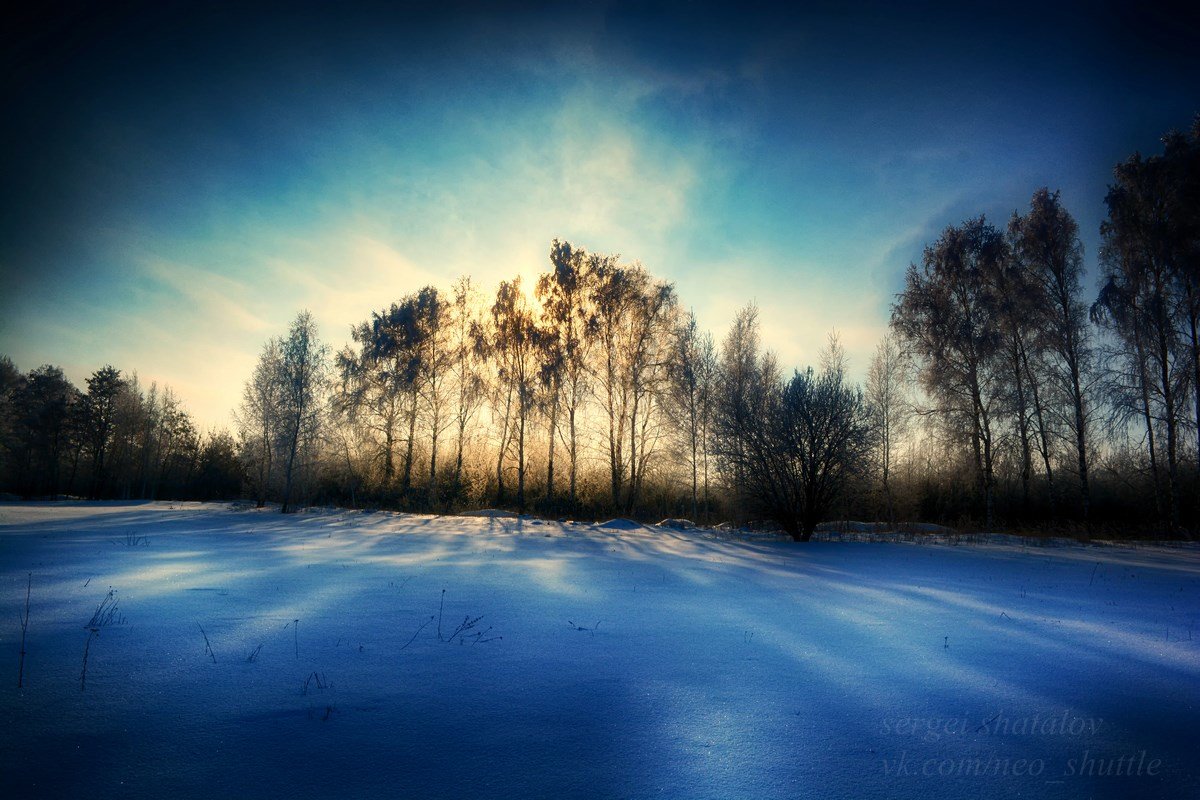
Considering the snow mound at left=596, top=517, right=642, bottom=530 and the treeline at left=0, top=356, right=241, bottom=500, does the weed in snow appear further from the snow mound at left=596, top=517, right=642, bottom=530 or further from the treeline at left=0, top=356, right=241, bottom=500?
the treeline at left=0, top=356, right=241, bottom=500

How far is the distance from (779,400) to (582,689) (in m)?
12.3

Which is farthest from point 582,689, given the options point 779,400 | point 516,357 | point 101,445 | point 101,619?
point 101,445

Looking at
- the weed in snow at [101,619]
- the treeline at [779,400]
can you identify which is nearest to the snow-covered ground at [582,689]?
the weed in snow at [101,619]

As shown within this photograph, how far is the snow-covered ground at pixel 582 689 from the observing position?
235cm

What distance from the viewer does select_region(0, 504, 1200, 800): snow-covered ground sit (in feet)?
7.72

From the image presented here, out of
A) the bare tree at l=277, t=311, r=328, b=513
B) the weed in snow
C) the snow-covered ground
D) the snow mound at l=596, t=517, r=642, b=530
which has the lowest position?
the snow mound at l=596, t=517, r=642, b=530

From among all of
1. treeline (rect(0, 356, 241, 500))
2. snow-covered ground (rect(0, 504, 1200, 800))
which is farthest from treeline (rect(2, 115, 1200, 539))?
treeline (rect(0, 356, 241, 500))

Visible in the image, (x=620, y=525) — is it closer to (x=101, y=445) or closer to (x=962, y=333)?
(x=962, y=333)

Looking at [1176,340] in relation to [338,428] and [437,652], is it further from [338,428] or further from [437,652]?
[338,428]

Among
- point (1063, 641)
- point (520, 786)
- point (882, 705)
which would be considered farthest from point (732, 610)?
point (520, 786)

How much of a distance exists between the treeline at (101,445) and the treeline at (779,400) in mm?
16615

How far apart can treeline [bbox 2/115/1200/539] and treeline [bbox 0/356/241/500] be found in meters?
16.6

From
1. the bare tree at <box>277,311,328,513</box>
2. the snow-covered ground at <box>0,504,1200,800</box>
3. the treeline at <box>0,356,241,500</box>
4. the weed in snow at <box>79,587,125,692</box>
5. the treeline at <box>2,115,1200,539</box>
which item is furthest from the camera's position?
the treeline at <box>0,356,241,500</box>

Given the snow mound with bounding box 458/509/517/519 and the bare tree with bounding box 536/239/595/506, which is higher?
the bare tree with bounding box 536/239/595/506
